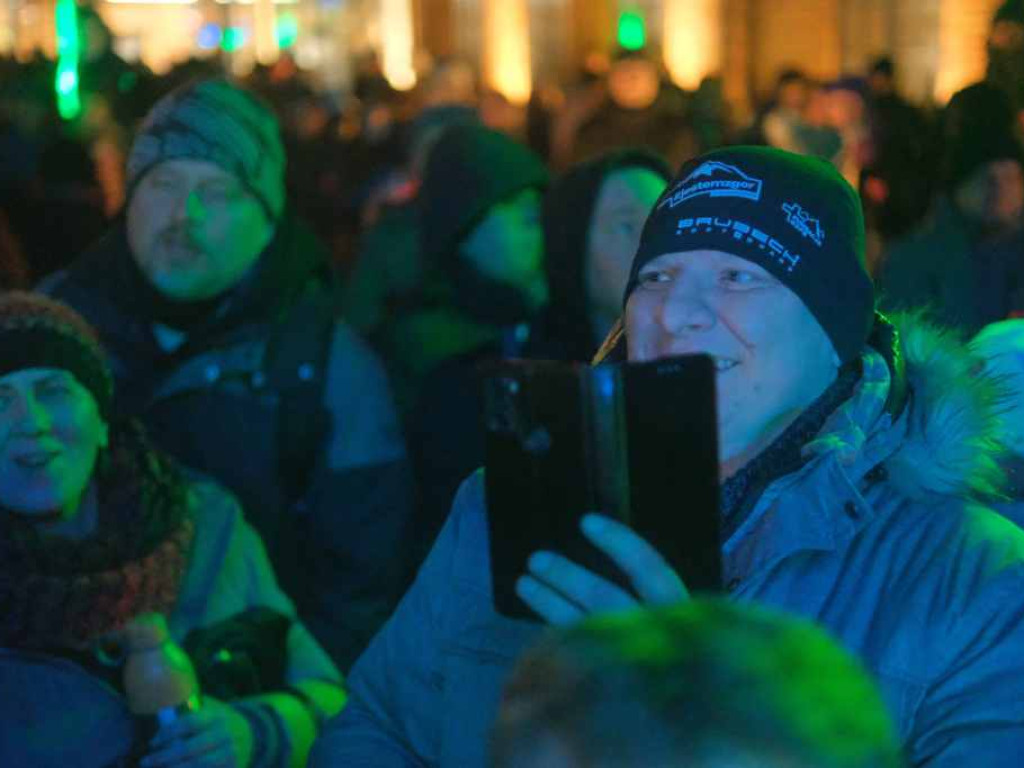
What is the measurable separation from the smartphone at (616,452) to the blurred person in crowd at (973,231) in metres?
3.48

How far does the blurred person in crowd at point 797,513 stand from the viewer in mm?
1787

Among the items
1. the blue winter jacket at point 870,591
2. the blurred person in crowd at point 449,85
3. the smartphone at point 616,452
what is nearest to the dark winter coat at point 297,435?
the blue winter jacket at point 870,591

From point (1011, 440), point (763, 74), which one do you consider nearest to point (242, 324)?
point (1011, 440)

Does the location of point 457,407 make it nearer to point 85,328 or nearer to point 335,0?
point 85,328

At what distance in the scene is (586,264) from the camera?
13.8ft

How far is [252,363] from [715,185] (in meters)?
1.61

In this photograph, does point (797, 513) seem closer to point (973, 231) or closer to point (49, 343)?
point (49, 343)

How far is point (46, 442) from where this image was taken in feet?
9.18

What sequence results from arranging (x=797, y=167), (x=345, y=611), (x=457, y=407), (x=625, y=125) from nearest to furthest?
1. (x=797, y=167)
2. (x=345, y=611)
3. (x=457, y=407)
4. (x=625, y=125)

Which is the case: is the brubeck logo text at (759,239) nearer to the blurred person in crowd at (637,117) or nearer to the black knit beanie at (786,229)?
the black knit beanie at (786,229)

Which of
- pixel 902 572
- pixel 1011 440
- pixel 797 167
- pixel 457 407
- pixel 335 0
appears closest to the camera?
pixel 902 572

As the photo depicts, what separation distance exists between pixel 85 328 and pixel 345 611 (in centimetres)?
93

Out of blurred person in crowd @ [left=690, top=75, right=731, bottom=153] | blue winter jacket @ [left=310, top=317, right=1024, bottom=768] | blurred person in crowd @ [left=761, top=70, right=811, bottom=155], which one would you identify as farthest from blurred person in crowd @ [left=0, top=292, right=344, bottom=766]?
blurred person in crowd @ [left=690, top=75, right=731, bottom=153]

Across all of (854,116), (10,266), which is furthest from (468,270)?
(854,116)
